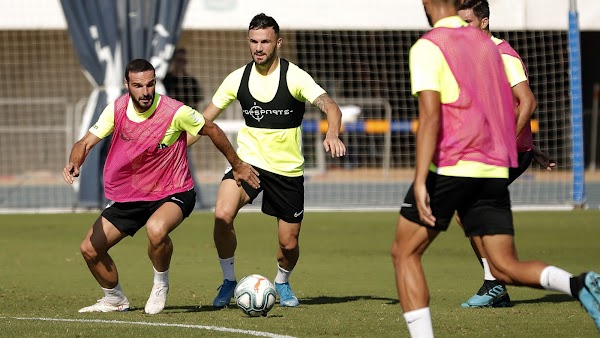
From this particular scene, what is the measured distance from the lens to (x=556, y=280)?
19.9 ft

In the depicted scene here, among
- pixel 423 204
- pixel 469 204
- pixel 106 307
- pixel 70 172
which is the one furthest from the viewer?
pixel 106 307

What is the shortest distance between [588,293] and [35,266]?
7.50 m

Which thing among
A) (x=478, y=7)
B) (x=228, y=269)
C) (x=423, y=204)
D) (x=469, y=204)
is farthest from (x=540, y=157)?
(x=423, y=204)

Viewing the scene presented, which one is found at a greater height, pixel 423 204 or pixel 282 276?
pixel 423 204

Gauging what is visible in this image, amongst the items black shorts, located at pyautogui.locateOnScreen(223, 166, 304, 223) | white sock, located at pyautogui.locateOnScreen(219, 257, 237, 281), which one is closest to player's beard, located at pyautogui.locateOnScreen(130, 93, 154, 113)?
black shorts, located at pyautogui.locateOnScreen(223, 166, 304, 223)

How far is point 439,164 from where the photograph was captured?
240 inches

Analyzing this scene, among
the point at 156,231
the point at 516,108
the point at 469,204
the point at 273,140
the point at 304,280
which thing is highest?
the point at 516,108

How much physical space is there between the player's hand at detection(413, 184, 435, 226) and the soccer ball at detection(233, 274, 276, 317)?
255 cm

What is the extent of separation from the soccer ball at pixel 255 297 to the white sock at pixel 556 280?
8.70 feet

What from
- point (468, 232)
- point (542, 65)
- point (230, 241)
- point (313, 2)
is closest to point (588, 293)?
point (468, 232)

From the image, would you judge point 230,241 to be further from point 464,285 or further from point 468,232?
point 468,232

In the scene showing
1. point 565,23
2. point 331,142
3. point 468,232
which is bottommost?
point 468,232

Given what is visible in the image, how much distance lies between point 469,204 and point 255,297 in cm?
246

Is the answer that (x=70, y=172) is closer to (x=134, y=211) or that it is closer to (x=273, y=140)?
(x=134, y=211)
